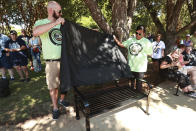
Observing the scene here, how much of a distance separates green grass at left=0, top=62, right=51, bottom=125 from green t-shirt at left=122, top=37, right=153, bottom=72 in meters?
2.71

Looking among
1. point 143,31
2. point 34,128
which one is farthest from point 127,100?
point 34,128

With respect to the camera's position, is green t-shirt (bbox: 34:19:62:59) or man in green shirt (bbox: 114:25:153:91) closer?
green t-shirt (bbox: 34:19:62:59)

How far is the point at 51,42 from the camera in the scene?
8.45 ft

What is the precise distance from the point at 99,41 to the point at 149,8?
5.44 m

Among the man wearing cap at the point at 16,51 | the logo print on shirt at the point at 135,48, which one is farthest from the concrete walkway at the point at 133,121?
the man wearing cap at the point at 16,51

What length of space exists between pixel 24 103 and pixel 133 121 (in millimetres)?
3169

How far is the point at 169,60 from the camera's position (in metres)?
4.05

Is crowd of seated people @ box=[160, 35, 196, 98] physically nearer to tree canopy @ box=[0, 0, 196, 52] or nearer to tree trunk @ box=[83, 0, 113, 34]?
tree canopy @ box=[0, 0, 196, 52]

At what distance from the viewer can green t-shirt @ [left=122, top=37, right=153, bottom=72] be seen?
10.9 ft

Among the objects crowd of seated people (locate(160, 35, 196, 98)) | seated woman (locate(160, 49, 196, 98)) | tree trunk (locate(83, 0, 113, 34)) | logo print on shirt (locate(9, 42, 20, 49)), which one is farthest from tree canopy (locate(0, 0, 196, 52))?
logo print on shirt (locate(9, 42, 20, 49))

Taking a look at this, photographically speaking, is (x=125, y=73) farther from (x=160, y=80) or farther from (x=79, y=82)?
(x=160, y=80)

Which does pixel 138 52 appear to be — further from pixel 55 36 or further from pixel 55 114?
pixel 55 114

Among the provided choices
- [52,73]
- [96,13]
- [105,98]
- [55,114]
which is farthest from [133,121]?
[96,13]

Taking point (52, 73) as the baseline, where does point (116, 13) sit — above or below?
above
